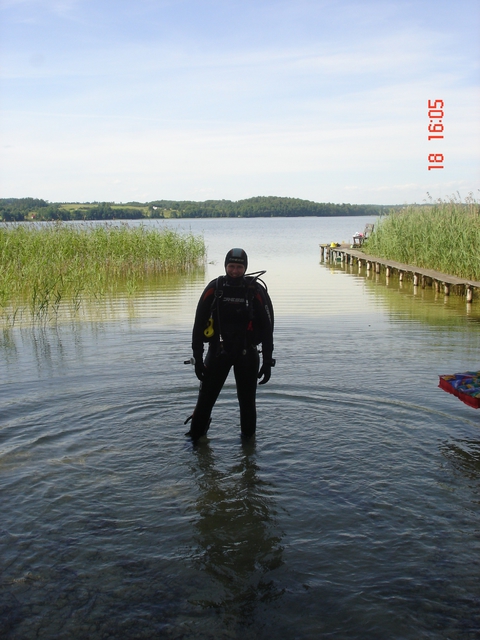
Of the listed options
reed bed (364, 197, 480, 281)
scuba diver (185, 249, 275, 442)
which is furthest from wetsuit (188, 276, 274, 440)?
reed bed (364, 197, 480, 281)

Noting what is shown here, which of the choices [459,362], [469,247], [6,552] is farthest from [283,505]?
[469,247]

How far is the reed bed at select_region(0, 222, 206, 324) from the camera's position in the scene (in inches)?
618

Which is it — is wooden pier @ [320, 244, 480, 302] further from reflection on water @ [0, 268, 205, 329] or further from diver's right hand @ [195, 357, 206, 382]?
diver's right hand @ [195, 357, 206, 382]

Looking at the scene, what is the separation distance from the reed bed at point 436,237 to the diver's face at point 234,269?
495 inches

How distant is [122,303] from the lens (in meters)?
16.2

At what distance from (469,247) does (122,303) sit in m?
9.55

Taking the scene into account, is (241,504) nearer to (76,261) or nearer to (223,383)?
(223,383)

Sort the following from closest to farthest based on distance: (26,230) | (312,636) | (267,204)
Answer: (312,636) → (26,230) → (267,204)

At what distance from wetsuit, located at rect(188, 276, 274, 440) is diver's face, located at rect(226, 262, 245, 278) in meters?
0.05

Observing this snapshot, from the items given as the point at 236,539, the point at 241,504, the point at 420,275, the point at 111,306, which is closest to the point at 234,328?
the point at 241,504

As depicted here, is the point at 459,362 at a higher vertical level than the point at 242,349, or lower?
lower

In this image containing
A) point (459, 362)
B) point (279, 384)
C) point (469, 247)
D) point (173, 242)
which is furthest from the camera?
point (173, 242)

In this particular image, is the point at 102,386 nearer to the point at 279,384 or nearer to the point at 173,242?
the point at 279,384

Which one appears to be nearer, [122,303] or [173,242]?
[122,303]
